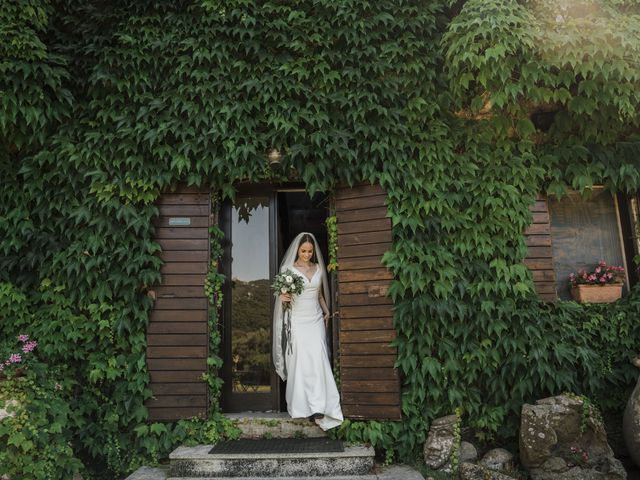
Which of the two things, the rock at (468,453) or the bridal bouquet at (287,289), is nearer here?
the rock at (468,453)

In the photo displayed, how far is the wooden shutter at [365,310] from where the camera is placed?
4.92m

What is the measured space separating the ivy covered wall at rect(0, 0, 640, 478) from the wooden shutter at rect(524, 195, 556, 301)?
0.18 meters

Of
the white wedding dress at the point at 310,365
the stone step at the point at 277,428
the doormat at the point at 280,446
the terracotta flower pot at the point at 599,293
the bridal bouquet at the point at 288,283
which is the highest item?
the bridal bouquet at the point at 288,283

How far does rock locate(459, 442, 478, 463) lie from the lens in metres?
4.74

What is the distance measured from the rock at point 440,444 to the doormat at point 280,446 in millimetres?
873

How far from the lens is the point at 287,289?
201 inches

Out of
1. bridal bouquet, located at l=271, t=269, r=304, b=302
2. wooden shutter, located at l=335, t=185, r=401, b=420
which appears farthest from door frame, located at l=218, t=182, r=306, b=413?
wooden shutter, located at l=335, t=185, r=401, b=420

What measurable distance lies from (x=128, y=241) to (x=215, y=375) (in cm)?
170

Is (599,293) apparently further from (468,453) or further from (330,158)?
(330,158)

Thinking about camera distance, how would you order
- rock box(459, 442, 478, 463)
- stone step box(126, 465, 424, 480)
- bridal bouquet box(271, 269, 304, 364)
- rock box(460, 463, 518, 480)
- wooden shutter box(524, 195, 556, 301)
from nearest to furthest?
stone step box(126, 465, 424, 480) → rock box(460, 463, 518, 480) → rock box(459, 442, 478, 463) → bridal bouquet box(271, 269, 304, 364) → wooden shutter box(524, 195, 556, 301)

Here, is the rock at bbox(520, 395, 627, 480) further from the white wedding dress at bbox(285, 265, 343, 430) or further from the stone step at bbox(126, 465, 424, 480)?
the white wedding dress at bbox(285, 265, 343, 430)

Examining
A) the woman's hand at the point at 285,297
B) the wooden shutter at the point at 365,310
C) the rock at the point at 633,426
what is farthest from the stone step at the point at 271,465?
the rock at the point at 633,426

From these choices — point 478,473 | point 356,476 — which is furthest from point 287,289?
point 478,473

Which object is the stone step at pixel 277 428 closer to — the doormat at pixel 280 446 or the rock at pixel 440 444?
the doormat at pixel 280 446
